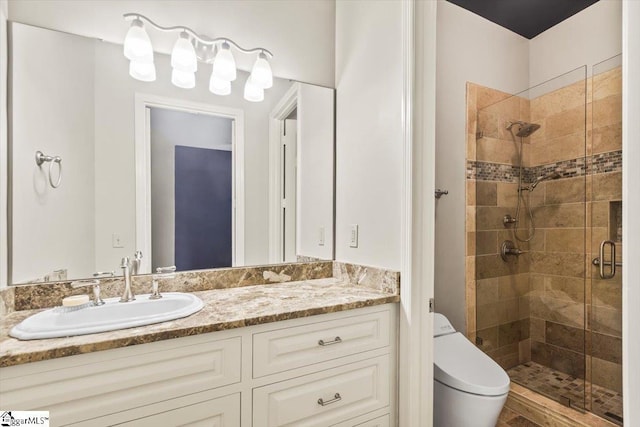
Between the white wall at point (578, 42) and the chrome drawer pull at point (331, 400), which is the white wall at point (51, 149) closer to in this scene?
the chrome drawer pull at point (331, 400)

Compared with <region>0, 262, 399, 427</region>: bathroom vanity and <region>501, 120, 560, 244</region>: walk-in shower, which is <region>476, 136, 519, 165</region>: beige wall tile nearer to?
<region>501, 120, 560, 244</region>: walk-in shower

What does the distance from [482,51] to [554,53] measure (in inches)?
23.0

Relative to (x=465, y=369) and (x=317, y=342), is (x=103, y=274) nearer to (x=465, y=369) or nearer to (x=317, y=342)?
(x=317, y=342)

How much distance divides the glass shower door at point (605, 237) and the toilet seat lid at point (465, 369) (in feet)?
2.88

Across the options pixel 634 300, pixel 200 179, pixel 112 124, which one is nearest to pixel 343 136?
pixel 200 179

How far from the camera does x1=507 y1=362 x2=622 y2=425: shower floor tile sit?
76.1 inches

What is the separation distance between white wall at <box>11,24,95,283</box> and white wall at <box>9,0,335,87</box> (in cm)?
8

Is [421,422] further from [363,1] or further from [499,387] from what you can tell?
[363,1]

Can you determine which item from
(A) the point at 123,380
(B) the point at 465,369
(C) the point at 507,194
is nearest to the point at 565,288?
(C) the point at 507,194

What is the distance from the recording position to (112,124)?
1.45 meters

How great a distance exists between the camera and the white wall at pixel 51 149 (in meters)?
1.25

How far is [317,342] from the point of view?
128 cm

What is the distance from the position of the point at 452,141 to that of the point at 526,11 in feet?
3.46

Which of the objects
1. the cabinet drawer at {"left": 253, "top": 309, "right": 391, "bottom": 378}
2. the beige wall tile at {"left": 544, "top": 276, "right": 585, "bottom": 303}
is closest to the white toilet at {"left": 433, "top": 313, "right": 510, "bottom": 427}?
the cabinet drawer at {"left": 253, "top": 309, "right": 391, "bottom": 378}
